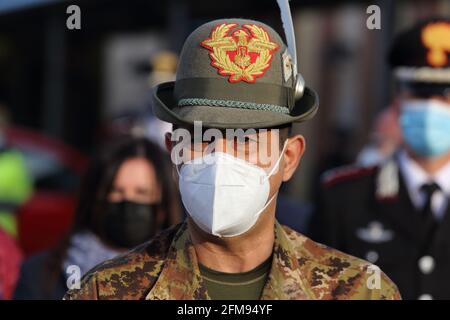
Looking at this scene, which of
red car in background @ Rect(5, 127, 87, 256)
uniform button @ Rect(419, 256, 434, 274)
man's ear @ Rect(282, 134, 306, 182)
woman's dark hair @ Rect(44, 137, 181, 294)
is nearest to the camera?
man's ear @ Rect(282, 134, 306, 182)

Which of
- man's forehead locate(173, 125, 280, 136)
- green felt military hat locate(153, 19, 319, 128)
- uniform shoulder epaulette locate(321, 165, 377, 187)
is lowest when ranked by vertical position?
uniform shoulder epaulette locate(321, 165, 377, 187)

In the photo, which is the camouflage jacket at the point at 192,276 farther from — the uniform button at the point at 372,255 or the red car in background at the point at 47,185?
the red car in background at the point at 47,185

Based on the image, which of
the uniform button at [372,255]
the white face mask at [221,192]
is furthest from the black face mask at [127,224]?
the white face mask at [221,192]

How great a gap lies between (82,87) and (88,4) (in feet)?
23.2

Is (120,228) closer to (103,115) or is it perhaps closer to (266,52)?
(266,52)

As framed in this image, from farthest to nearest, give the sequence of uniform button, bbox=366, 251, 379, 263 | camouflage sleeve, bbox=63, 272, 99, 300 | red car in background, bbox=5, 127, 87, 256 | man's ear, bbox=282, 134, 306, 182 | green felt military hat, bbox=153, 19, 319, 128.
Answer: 1. red car in background, bbox=5, 127, 87, 256
2. uniform button, bbox=366, 251, 379, 263
3. man's ear, bbox=282, 134, 306, 182
4. green felt military hat, bbox=153, 19, 319, 128
5. camouflage sleeve, bbox=63, 272, 99, 300

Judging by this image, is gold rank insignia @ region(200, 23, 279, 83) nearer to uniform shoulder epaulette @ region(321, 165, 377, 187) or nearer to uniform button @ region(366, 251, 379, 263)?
uniform button @ region(366, 251, 379, 263)

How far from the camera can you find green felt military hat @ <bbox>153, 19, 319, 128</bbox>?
3.04 m

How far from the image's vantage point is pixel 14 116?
20125 mm

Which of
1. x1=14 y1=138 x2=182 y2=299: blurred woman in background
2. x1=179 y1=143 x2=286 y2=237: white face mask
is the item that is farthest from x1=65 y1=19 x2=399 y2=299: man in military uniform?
x1=14 y1=138 x2=182 y2=299: blurred woman in background

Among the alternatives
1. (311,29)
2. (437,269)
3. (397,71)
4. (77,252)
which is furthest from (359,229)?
(311,29)

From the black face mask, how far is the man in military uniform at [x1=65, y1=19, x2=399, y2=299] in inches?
68.7

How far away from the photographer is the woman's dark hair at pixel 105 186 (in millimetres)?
5043

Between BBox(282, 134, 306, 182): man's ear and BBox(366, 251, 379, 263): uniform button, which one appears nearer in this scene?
BBox(282, 134, 306, 182): man's ear
